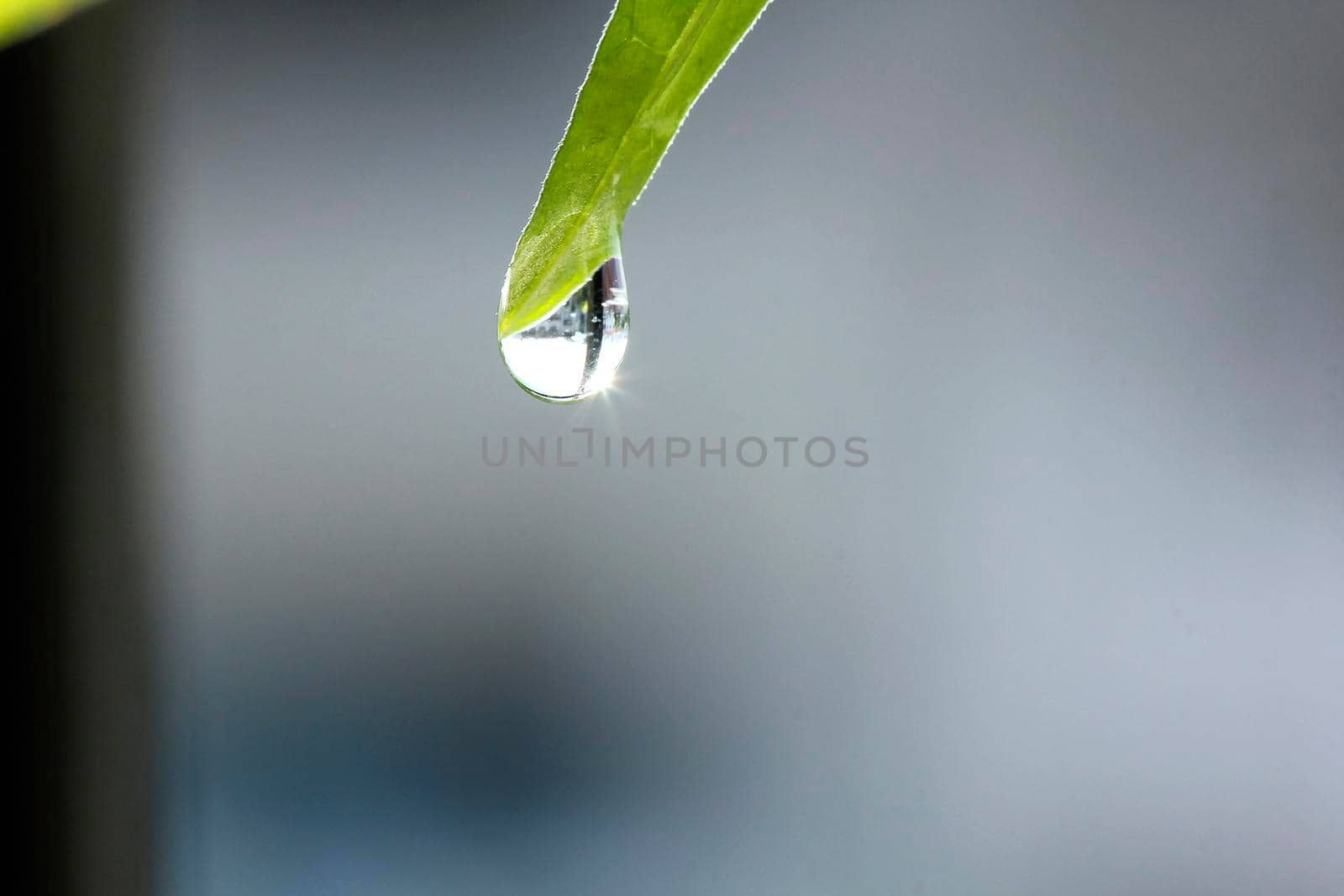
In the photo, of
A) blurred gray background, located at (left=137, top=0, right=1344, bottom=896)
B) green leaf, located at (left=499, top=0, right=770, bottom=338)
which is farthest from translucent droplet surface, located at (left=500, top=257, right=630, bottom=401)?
blurred gray background, located at (left=137, top=0, right=1344, bottom=896)

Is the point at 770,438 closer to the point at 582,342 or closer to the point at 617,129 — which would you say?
the point at 582,342

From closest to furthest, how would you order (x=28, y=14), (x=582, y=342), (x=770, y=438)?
(x=28, y=14), (x=582, y=342), (x=770, y=438)

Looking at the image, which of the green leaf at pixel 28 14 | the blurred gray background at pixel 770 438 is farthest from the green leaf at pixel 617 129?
the blurred gray background at pixel 770 438

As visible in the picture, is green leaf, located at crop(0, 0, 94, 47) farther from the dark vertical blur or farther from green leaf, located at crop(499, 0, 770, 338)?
the dark vertical blur

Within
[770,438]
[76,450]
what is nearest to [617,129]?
[770,438]

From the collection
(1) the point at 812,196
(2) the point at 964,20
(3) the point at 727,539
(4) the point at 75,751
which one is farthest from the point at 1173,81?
(4) the point at 75,751

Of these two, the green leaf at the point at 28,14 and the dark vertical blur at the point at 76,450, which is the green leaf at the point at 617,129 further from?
the dark vertical blur at the point at 76,450
